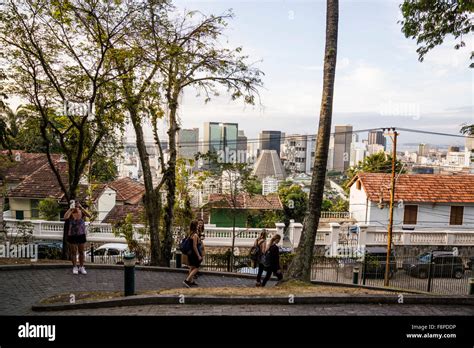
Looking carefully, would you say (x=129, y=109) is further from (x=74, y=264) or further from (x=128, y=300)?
(x=128, y=300)

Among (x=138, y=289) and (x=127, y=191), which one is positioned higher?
(x=138, y=289)

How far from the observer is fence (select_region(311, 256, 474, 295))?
48.6 ft

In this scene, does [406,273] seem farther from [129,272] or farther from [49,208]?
[49,208]

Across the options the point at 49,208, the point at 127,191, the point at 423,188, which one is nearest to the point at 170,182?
the point at 49,208

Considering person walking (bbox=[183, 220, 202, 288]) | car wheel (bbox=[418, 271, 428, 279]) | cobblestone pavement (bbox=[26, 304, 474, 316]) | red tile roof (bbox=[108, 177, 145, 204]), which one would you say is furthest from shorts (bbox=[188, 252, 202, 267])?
red tile roof (bbox=[108, 177, 145, 204])

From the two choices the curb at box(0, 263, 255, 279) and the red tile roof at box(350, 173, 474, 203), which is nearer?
the curb at box(0, 263, 255, 279)

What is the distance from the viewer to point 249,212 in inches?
824

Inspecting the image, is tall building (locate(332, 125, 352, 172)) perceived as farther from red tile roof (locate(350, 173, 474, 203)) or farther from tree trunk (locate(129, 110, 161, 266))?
tree trunk (locate(129, 110, 161, 266))

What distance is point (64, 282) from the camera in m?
7.95

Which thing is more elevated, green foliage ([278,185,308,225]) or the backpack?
the backpack

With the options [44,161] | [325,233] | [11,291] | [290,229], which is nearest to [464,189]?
[325,233]

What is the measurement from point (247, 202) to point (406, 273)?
965cm

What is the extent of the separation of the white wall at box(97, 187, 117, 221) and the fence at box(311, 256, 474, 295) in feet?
56.2
